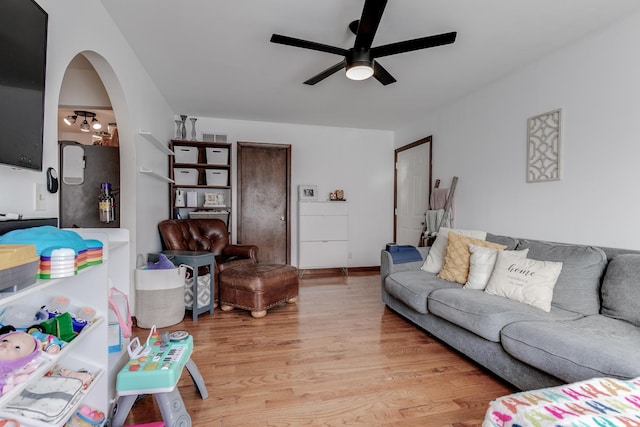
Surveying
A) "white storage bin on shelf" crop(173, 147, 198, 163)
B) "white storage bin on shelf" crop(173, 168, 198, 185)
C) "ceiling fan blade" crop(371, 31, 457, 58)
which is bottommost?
"white storage bin on shelf" crop(173, 168, 198, 185)

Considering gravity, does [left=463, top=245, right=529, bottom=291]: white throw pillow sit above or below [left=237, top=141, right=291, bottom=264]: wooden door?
below

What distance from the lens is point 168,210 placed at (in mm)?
4141

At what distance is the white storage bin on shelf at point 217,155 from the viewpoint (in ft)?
14.4

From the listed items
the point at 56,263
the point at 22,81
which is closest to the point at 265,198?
the point at 22,81

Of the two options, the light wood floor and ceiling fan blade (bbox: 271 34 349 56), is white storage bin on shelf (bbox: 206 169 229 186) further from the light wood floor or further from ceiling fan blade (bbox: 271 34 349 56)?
ceiling fan blade (bbox: 271 34 349 56)

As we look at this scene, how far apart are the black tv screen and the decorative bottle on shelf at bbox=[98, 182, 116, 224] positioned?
1439mm

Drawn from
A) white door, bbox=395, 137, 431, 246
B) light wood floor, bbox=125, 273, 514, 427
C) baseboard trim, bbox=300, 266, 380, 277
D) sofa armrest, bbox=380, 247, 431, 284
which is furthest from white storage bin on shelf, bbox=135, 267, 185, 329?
white door, bbox=395, 137, 431, 246

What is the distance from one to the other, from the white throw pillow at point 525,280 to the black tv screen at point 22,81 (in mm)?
2798

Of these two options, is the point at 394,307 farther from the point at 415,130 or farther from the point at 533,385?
the point at 415,130

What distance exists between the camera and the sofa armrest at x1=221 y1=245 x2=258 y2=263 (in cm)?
363

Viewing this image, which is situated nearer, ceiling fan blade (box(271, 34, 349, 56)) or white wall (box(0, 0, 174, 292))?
white wall (box(0, 0, 174, 292))

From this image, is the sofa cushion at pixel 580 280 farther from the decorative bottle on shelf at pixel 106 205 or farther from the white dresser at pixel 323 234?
the decorative bottle on shelf at pixel 106 205

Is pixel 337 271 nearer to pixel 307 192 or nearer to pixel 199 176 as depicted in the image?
pixel 307 192

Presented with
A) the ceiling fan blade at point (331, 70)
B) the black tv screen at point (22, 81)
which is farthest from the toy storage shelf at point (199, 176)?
the black tv screen at point (22, 81)
